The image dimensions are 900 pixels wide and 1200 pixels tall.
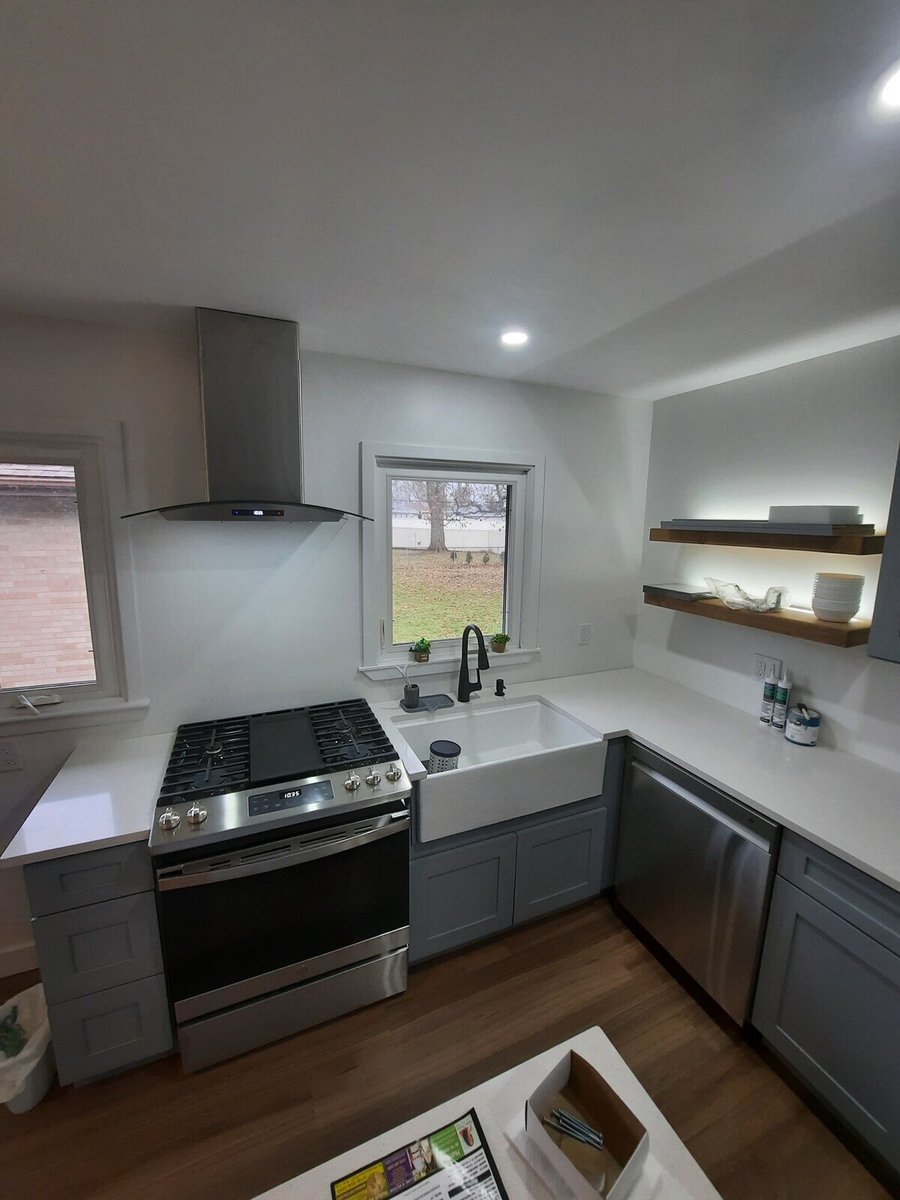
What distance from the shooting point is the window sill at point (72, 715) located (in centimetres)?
174

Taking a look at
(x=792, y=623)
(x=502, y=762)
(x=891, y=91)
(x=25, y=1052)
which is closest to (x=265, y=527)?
(x=502, y=762)

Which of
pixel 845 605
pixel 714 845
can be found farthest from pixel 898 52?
pixel 714 845

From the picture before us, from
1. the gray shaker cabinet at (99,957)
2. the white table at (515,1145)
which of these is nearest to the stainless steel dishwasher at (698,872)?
the white table at (515,1145)

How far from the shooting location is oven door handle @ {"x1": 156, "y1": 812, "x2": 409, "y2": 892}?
142 centimetres

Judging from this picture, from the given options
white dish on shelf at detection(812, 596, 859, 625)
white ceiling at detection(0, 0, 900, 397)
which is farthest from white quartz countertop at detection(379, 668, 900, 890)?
white ceiling at detection(0, 0, 900, 397)

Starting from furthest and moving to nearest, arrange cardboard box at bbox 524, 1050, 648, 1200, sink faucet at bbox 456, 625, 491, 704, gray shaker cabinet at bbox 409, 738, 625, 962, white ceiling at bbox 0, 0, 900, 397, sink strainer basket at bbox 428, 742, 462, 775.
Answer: sink faucet at bbox 456, 625, 491, 704
sink strainer basket at bbox 428, 742, 462, 775
gray shaker cabinet at bbox 409, 738, 625, 962
cardboard box at bbox 524, 1050, 648, 1200
white ceiling at bbox 0, 0, 900, 397

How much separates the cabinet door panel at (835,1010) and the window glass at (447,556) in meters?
1.61

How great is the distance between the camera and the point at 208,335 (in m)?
1.62

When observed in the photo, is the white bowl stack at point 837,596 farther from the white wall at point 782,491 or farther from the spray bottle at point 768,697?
the spray bottle at point 768,697

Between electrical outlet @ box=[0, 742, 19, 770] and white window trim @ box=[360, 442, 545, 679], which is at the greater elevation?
white window trim @ box=[360, 442, 545, 679]

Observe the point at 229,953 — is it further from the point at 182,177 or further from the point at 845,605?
the point at 845,605

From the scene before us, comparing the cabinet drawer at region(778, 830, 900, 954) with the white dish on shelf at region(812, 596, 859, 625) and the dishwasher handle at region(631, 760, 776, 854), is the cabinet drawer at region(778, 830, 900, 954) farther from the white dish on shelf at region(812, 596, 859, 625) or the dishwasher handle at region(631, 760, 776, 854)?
the white dish on shelf at region(812, 596, 859, 625)

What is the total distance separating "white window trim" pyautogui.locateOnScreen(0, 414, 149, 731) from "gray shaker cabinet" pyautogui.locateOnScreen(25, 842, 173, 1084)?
0.63 m

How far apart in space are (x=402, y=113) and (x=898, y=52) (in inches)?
28.5
